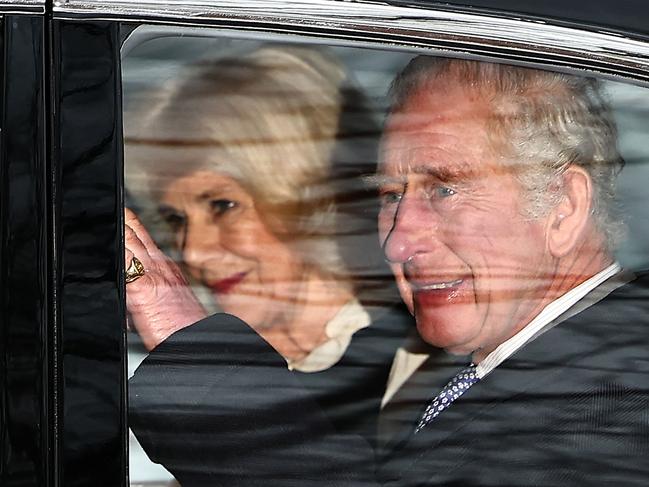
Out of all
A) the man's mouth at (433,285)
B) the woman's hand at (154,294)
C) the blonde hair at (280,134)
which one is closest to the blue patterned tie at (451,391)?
the man's mouth at (433,285)

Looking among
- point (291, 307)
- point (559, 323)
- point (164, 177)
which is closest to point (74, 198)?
point (164, 177)

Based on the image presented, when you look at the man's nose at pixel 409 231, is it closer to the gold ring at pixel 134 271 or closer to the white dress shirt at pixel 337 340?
the white dress shirt at pixel 337 340

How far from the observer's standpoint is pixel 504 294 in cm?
189

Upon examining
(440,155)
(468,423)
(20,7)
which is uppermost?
(20,7)

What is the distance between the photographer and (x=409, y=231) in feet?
6.20

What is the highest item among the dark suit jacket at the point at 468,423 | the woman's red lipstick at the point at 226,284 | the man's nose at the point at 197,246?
the man's nose at the point at 197,246

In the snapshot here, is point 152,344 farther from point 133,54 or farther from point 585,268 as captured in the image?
point 585,268

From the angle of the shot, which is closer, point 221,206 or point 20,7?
point 20,7

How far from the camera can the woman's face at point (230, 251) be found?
1864 mm

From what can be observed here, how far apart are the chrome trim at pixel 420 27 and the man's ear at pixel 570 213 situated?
15 cm

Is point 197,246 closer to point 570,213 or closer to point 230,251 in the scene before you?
point 230,251

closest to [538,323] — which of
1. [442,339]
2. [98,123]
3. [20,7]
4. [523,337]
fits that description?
[523,337]

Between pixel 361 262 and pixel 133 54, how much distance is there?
41cm

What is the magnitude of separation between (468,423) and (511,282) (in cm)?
20
